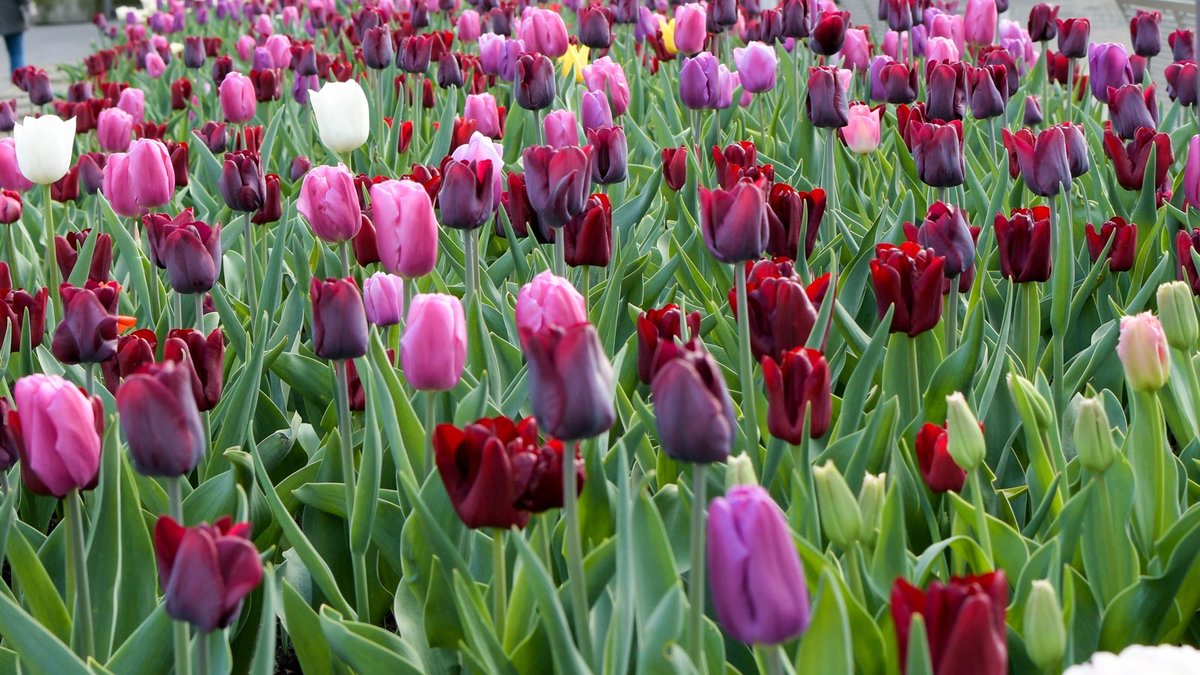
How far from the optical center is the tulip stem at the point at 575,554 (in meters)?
0.87

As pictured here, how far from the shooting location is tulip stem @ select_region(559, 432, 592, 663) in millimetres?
865

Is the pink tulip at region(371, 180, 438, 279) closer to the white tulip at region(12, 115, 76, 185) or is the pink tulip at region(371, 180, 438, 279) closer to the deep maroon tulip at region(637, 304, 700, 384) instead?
the deep maroon tulip at region(637, 304, 700, 384)

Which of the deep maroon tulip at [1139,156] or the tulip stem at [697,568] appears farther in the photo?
the deep maroon tulip at [1139,156]

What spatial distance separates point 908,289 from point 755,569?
67cm

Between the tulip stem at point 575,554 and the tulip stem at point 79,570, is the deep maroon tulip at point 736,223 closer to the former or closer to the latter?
the tulip stem at point 575,554

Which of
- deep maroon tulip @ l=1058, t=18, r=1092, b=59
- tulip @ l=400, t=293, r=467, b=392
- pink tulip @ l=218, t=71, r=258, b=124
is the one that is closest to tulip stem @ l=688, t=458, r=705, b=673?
tulip @ l=400, t=293, r=467, b=392

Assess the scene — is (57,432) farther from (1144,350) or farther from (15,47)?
(15,47)

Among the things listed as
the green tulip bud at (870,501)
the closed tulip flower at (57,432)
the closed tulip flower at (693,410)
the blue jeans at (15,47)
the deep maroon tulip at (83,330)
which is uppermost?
the closed tulip flower at (693,410)

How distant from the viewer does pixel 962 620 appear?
69 cm

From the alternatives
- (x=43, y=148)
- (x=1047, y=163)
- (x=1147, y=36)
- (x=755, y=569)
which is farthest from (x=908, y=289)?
(x=1147, y=36)

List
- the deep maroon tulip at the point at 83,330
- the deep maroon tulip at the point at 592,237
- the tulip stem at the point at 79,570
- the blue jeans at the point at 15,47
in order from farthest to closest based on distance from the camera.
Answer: the blue jeans at the point at 15,47, the deep maroon tulip at the point at 592,237, the deep maroon tulip at the point at 83,330, the tulip stem at the point at 79,570

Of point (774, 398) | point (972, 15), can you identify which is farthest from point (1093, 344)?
point (972, 15)

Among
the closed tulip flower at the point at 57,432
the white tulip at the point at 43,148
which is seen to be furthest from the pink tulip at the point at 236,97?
the closed tulip flower at the point at 57,432

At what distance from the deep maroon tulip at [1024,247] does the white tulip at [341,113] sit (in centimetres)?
Result: 112
